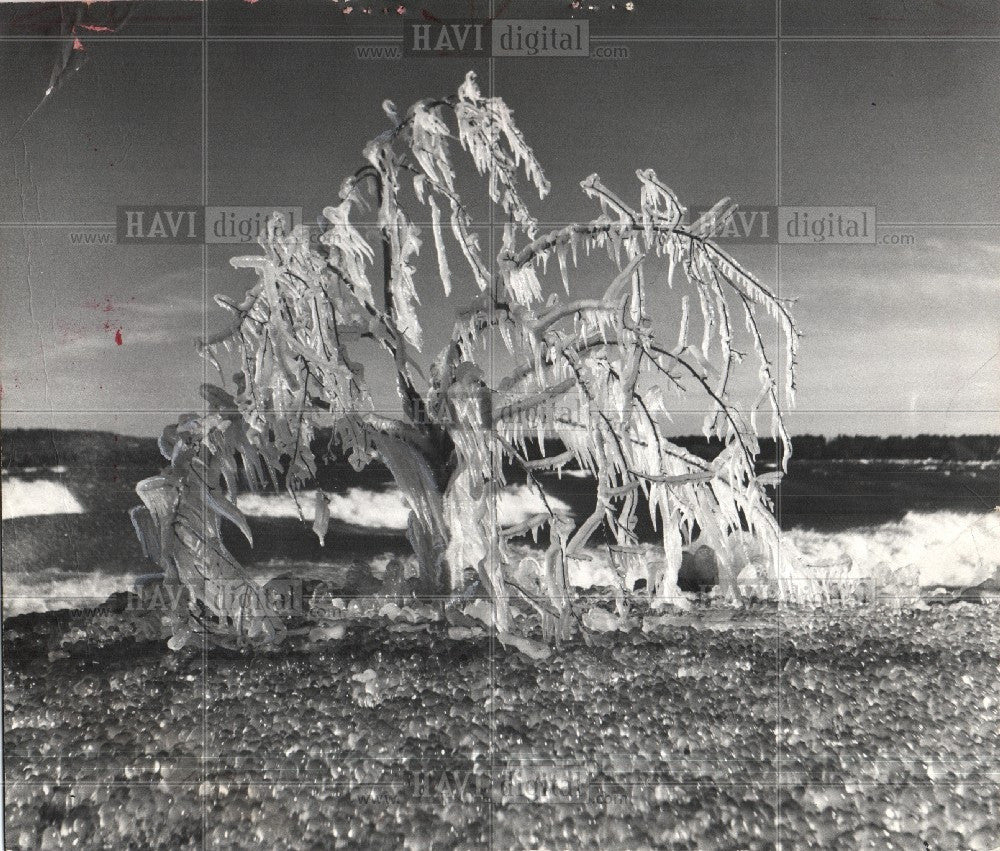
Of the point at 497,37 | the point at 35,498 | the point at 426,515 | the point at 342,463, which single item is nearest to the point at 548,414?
the point at 426,515

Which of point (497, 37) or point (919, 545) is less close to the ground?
point (497, 37)

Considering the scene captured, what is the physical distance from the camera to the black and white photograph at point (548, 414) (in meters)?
2.01


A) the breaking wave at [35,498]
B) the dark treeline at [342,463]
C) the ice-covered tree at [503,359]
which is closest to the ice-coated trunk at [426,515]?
the ice-covered tree at [503,359]

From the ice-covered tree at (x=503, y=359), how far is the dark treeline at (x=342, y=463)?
0.05 m

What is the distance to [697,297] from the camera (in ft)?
6.67

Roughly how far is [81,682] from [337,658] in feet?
2.55

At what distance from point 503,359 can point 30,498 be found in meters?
1.48

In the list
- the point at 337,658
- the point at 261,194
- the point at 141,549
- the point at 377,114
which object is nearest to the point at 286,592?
the point at 337,658

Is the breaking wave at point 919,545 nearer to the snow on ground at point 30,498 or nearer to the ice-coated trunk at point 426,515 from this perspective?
the ice-coated trunk at point 426,515

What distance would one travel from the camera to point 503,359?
6.66ft

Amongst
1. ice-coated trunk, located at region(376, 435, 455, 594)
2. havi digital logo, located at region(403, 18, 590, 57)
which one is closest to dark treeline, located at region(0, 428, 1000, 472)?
ice-coated trunk, located at region(376, 435, 455, 594)

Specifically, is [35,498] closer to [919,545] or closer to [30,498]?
[30,498]

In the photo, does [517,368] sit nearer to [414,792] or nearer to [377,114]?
[377,114]

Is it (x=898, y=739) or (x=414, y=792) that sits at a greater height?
(x=898, y=739)
